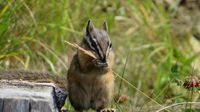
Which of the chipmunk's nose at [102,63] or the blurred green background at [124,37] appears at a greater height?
the chipmunk's nose at [102,63]

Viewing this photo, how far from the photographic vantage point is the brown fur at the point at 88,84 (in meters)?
5.06

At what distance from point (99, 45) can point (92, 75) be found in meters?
0.31

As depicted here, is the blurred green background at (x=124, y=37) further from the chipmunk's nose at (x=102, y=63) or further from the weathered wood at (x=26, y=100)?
the weathered wood at (x=26, y=100)

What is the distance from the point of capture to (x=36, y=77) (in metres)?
5.49

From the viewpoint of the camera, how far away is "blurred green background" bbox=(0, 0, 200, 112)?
6.78 metres

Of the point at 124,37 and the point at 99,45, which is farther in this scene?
the point at 124,37

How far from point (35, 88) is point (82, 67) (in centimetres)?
68

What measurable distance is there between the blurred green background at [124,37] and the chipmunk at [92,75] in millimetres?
165

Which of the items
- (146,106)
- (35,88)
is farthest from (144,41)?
(35,88)

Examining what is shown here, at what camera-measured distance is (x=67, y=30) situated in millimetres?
7652

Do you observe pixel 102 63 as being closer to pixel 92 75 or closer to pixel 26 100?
pixel 92 75

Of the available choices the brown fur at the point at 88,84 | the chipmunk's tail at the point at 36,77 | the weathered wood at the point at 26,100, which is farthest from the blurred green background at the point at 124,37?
the weathered wood at the point at 26,100

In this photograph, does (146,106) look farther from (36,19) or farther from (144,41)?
(144,41)

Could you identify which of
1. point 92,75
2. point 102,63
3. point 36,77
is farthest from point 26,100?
point 36,77
